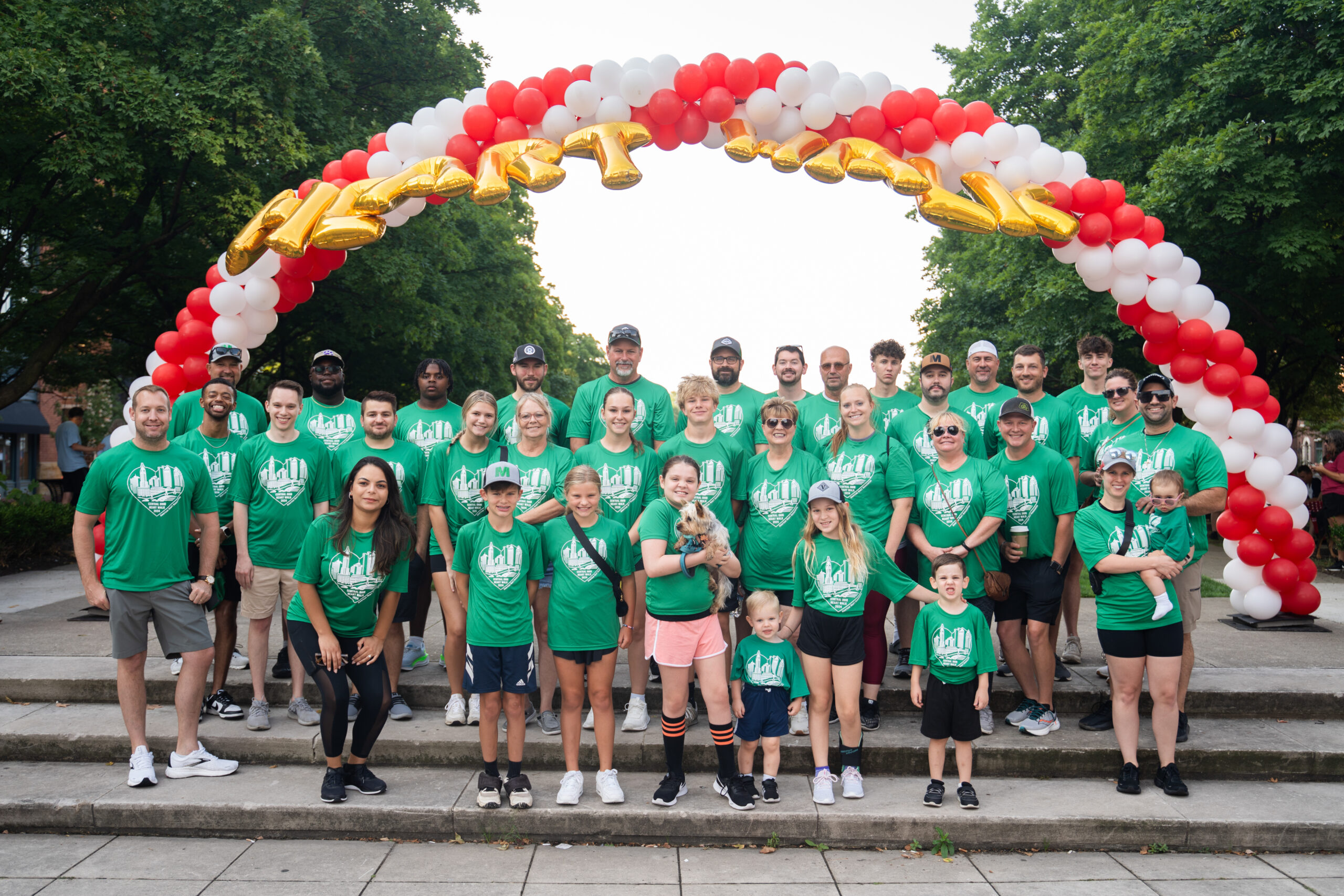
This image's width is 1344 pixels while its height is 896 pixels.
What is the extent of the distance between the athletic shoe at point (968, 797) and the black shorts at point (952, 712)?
0.27 metres

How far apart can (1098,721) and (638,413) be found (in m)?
3.51

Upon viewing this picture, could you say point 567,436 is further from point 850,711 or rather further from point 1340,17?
point 1340,17

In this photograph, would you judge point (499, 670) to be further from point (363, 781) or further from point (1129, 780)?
point (1129, 780)

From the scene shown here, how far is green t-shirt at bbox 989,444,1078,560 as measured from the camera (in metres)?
5.31

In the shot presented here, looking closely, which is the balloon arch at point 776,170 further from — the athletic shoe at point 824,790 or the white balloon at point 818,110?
the athletic shoe at point 824,790

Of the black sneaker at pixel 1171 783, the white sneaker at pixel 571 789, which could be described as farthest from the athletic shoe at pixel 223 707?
the black sneaker at pixel 1171 783

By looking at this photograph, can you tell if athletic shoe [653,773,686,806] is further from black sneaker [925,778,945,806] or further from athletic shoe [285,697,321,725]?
athletic shoe [285,697,321,725]

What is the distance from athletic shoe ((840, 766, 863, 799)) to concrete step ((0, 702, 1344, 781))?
294 millimetres

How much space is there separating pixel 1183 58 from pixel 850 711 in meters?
13.8

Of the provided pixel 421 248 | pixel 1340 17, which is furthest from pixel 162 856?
pixel 1340 17

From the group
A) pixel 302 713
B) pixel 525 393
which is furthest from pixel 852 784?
pixel 302 713

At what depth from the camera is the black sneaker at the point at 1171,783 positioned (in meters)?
4.64

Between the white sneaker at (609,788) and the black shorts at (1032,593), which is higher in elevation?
the black shorts at (1032,593)

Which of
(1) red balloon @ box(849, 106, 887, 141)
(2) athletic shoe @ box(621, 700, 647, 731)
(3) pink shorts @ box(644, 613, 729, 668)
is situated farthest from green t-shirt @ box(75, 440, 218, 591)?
(1) red balloon @ box(849, 106, 887, 141)
